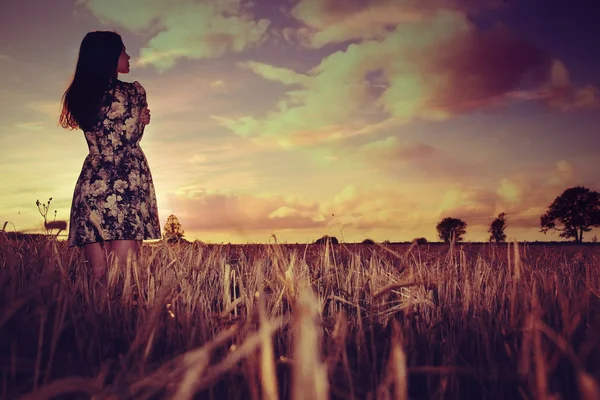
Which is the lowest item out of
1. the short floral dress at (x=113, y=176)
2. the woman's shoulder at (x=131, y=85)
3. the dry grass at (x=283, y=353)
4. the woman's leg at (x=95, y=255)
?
the dry grass at (x=283, y=353)

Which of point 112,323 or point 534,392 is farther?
point 112,323

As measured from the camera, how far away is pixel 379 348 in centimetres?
222

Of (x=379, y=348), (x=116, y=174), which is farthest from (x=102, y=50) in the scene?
Result: (x=379, y=348)

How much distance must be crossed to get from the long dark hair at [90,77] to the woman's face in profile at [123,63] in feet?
0.12

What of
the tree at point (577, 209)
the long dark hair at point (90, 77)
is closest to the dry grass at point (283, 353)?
the long dark hair at point (90, 77)

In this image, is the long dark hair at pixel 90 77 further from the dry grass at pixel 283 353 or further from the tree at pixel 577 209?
the tree at pixel 577 209

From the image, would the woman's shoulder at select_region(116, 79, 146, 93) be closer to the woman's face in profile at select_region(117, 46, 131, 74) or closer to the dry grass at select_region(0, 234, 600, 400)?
the woman's face in profile at select_region(117, 46, 131, 74)

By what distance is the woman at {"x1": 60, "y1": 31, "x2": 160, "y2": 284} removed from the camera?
4.88 m

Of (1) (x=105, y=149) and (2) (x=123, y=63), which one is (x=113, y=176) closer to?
(1) (x=105, y=149)

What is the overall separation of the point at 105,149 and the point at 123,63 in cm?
83

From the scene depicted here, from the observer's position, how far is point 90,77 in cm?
493

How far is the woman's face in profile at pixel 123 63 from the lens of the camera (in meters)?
5.04

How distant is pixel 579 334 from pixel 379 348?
44.5 inches

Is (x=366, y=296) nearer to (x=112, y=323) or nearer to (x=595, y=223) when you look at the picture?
(x=112, y=323)
